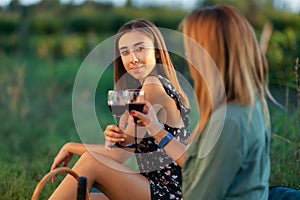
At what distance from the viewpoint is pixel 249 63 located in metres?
2.22

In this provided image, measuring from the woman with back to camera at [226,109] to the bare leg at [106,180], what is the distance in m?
0.61

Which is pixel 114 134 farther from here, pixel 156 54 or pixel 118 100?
pixel 156 54

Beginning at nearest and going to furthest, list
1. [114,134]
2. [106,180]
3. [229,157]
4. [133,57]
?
1. [229,157]
2. [114,134]
3. [106,180]
4. [133,57]

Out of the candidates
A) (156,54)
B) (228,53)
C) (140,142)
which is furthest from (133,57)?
(228,53)

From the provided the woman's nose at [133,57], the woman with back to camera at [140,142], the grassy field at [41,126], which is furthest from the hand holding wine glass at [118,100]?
the grassy field at [41,126]

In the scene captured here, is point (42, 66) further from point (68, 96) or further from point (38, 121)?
point (38, 121)

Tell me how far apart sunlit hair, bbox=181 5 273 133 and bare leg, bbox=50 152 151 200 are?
26.8 inches

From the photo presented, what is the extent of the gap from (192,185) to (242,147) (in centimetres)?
22

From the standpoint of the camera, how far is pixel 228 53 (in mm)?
2205

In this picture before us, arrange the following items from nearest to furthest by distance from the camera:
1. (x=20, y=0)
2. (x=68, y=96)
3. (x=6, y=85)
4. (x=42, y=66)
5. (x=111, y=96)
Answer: (x=111, y=96), (x=6, y=85), (x=68, y=96), (x=42, y=66), (x=20, y=0)

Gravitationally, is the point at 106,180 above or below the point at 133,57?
below

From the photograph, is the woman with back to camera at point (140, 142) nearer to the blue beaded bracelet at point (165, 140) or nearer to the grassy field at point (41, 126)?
the blue beaded bracelet at point (165, 140)

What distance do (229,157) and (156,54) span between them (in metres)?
1.00

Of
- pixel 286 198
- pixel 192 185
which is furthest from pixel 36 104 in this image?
pixel 192 185
